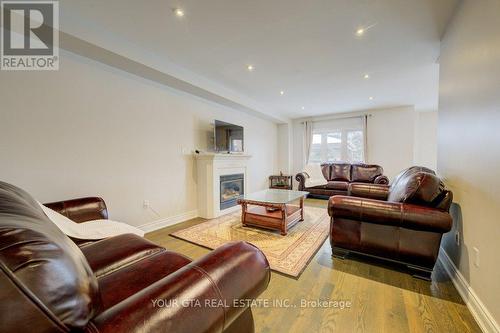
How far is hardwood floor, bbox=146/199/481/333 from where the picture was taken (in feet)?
4.50

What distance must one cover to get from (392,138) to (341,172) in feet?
5.47

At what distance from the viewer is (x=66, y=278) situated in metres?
0.50

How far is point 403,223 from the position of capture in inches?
72.1

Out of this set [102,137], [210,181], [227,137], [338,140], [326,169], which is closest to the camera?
[102,137]

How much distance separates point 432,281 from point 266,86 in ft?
11.7

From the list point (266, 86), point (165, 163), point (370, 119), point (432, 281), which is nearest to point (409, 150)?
point (370, 119)

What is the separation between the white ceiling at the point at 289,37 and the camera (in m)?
1.95

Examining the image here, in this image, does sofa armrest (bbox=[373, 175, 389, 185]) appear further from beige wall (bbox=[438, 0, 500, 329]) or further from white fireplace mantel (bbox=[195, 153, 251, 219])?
white fireplace mantel (bbox=[195, 153, 251, 219])

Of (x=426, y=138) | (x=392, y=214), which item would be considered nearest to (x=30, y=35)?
(x=392, y=214)

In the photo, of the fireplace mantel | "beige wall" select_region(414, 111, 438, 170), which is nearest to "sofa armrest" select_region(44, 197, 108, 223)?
the fireplace mantel

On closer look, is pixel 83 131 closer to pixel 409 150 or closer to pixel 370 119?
pixel 370 119

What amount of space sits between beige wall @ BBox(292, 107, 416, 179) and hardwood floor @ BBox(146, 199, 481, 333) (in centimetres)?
425

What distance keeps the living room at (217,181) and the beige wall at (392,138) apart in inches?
57.8

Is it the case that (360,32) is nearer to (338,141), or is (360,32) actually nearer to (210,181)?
(210,181)
